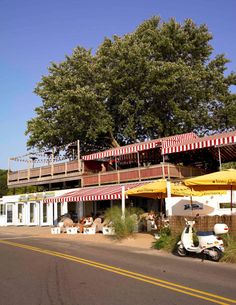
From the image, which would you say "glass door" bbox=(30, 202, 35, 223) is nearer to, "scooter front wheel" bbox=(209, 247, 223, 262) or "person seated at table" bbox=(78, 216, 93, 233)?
"person seated at table" bbox=(78, 216, 93, 233)

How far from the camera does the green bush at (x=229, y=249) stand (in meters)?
13.5

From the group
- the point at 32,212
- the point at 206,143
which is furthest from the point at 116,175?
the point at 32,212

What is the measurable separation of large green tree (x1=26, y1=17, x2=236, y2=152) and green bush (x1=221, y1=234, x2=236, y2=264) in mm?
22836

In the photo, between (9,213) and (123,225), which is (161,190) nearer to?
(123,225)

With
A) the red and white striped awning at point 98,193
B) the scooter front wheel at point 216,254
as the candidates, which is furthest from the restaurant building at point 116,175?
the scooter front wheel at point 216,254

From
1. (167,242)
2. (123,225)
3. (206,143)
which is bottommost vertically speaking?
(167,242)

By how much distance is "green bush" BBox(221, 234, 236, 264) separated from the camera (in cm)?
1352

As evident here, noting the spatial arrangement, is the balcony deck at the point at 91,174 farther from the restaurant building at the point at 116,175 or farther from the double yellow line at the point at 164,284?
the double yellow line at the point at 164,284

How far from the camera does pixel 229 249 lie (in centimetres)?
1386

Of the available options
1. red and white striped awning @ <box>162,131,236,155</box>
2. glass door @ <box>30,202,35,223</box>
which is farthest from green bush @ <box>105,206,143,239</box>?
glass door @ <box>30,202,35,223</box>

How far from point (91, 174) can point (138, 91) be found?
29.3 ft

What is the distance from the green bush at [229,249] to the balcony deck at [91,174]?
13.0m

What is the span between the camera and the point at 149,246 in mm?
19109

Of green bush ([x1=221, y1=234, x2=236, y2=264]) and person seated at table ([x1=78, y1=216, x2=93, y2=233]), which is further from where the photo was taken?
person seated at table ([x1=78, y1=216, x2=93, y2=233])
